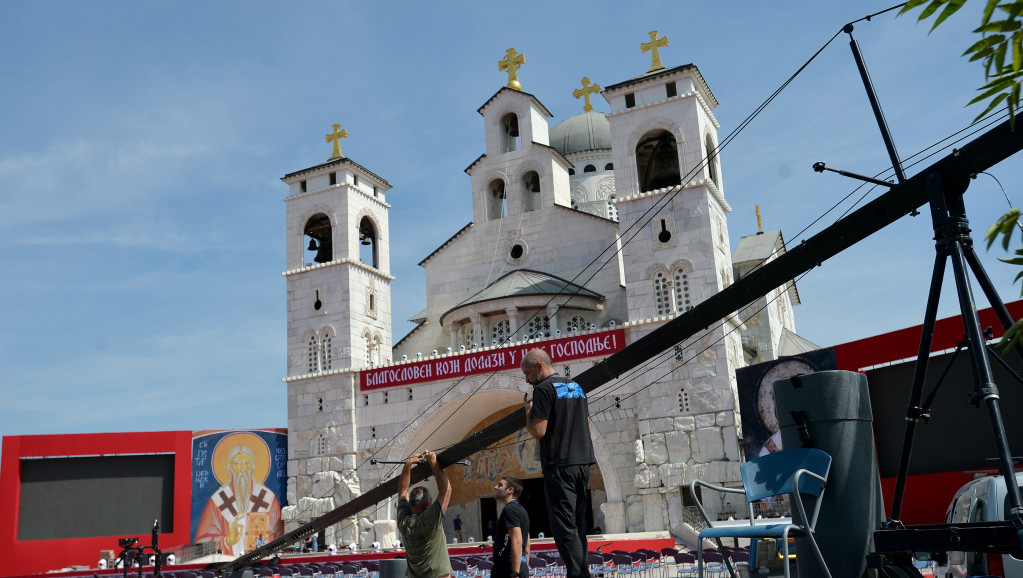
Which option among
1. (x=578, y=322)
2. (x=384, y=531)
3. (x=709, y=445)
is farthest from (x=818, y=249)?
(x=384, y=531)

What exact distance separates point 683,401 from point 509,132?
46.4ft

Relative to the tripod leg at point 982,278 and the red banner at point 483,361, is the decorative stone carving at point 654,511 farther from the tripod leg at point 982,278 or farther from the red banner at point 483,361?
the tripod leg at point 982,278

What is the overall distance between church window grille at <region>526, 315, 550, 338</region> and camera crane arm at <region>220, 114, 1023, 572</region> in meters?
20.7

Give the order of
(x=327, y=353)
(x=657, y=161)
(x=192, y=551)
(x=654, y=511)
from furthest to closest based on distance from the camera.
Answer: (x=327, y=353), (x=657, y=161), (x=192, y=551), (x=654, y=511)

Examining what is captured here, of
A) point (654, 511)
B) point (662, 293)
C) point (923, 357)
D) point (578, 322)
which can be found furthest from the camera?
point (578, 322)

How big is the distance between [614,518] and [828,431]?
22.0 m

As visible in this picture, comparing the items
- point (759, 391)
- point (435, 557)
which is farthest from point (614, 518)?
point (435, 557)

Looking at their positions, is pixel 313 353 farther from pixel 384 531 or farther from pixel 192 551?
pixel 192 551

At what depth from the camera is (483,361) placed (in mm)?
28922

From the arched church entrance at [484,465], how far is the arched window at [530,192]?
8103 mm

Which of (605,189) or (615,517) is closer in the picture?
(615,517)

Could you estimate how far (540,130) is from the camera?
112 feet

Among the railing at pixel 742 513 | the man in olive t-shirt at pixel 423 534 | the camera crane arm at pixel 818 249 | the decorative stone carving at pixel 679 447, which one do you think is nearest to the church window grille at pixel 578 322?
the decorative stone carving at pixel 679 447

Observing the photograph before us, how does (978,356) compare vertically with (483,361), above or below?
below
